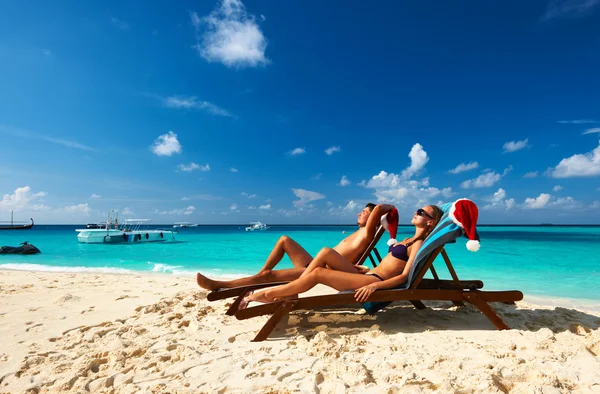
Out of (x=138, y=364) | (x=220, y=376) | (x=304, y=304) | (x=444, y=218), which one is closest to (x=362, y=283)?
(x=304, y=304)

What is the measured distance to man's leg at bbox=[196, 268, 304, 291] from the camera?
13.9ft

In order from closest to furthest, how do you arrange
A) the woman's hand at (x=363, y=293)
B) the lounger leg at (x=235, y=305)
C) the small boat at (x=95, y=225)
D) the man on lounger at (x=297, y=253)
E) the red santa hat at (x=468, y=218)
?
the red santa hat at (x=468, y=218)
the woman's hand at (x=363, y=293)
the lounger leg at (x=235, y=305)
the man on lounger at (x=297, y=253)
the small boat at (x=95, y=225)

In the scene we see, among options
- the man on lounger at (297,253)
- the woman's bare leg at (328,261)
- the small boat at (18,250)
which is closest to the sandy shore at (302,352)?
the man on lounger at (297,253)

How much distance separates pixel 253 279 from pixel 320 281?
1.21m

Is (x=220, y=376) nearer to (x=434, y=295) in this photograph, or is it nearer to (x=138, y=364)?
(x=138, y=364)

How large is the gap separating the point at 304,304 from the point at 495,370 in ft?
5.48

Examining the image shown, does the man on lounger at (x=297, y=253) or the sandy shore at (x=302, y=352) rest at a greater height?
the man on lounger at (x=297, y=253)

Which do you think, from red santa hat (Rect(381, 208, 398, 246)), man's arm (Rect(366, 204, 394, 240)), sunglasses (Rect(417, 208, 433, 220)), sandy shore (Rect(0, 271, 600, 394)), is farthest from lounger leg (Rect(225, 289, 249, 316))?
sunglasses (Rect(417, 208, 433, 220))

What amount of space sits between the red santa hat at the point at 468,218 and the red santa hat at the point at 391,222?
1.26 m

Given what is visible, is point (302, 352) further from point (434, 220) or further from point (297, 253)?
point (434, 220)

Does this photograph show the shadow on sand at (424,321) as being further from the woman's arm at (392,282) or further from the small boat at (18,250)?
the small boat at (18,250)

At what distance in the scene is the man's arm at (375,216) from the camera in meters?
4.41

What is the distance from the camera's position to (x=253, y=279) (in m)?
4.35

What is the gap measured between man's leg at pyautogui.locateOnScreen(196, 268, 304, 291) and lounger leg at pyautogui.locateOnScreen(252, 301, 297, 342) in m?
1.11
